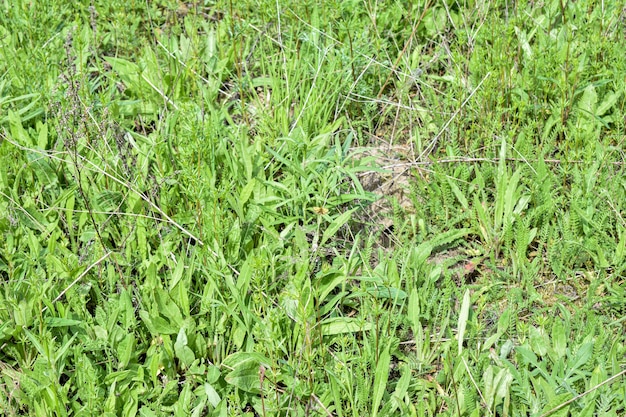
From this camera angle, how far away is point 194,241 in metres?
3.12

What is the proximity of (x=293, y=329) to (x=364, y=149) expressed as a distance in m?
1.04

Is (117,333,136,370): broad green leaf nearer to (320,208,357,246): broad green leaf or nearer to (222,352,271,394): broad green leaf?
(222,352,271,394): broad green leaf

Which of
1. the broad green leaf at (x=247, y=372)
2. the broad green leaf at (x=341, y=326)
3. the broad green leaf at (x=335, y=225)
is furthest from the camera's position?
the broad green leaf at (x=335, y=225)

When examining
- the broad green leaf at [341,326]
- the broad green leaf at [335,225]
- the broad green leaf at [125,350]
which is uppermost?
the broad green leaf at [335,225]

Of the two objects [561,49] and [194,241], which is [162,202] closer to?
[194,241]

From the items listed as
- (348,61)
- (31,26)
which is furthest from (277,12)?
(31,26)

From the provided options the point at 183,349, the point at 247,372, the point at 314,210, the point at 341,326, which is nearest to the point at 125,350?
the point at 183,349

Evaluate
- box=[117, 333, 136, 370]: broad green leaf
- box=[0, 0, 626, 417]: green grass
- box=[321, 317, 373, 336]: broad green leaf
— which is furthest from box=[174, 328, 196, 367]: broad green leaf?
box=[321, 317, 373, 336]: broad green leaf

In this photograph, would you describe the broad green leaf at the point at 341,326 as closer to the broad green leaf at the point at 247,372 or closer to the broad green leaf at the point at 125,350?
the broad green leaf at the point at 247,372

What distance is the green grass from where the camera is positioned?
2570 millimetres

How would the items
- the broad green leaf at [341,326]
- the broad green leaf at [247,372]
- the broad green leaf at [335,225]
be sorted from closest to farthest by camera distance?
the broad green leaf at [247,372] → the broad green leaf at [341,326] → the broad green leaf at [335,225]

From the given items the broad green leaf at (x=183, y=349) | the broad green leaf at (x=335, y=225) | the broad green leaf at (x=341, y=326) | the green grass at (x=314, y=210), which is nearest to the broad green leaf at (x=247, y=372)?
the green grass at (x=314, y=210)

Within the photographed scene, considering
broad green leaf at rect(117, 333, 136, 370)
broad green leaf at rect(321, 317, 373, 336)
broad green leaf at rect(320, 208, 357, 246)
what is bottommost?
broad green leaf at rect(117, 333, 136, 370)

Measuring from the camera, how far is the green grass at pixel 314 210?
257 cm
